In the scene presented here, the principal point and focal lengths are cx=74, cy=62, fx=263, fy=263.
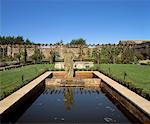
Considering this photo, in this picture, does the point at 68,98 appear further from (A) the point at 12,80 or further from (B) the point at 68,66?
(B) the point at 68,66

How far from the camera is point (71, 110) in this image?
1079cm

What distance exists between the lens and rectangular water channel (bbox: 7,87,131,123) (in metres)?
9.31

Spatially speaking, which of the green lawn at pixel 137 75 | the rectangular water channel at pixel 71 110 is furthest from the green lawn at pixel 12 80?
the green lawn at pixel 137 75

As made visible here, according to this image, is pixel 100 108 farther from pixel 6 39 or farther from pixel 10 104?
pixel 6 39

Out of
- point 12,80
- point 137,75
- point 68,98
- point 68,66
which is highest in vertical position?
point 68,66

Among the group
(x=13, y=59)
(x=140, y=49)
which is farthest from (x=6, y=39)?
(x=140, y=49)

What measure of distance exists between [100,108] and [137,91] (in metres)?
2.00

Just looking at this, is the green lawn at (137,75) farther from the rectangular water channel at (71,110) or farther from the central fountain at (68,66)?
the central fountain at (68,66)

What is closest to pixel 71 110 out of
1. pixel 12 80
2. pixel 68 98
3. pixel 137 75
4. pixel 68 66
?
pixel 68 98

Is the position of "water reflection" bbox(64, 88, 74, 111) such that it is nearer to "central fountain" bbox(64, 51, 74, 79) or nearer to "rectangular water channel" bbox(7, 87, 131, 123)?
"rectangular water channel" bbox(7, 87, 131, 123)

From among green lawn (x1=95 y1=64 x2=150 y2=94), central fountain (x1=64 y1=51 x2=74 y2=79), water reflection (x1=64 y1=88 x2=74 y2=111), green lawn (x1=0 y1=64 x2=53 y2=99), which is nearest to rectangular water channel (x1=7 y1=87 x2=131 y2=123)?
water reflection (x1=64 y1=88 x2=74 y2=111)

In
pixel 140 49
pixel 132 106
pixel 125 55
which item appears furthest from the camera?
pixel 140 49

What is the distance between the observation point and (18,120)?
9.07 meters

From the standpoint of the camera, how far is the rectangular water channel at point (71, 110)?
931 cm
